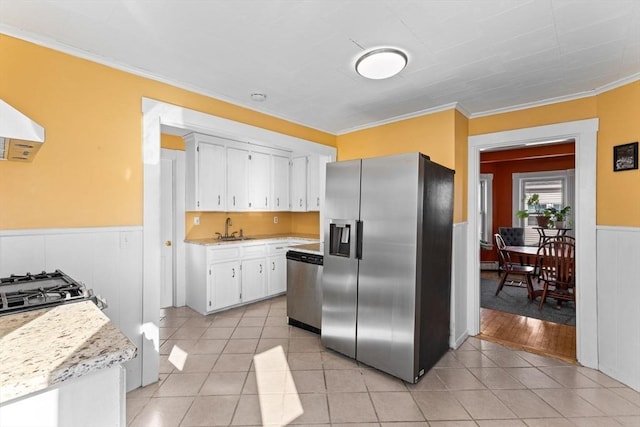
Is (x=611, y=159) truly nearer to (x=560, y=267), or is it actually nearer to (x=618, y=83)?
(x=618, y=83)

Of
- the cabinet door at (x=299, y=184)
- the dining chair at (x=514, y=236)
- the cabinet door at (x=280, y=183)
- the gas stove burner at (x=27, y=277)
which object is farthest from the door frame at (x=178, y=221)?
the dining chair at (x=514, y=236)

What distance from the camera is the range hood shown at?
1.25 meters

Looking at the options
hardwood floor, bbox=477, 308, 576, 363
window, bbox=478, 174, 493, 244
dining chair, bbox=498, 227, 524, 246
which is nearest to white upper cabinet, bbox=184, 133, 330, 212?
hardwood floor, bbox=477, 308, 576, 363

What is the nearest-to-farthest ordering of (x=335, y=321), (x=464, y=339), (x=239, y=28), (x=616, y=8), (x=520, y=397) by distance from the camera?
(x=616, y=8) → (x=239, y=28) → (x=520, y=397) → (x=335, y=321) → (x=464, y=339)

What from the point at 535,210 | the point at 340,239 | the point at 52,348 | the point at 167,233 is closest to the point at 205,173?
the point at 167,233

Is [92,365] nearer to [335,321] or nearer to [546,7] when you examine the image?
[335,321]

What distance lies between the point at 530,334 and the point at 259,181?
4127 mm

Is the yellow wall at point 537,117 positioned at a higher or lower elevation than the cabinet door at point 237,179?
higher

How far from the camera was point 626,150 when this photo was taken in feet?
8.11

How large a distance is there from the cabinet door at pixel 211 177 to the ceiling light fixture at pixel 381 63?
2.59 metres

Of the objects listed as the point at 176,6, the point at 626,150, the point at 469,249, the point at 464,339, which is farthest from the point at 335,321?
the point at 626,150

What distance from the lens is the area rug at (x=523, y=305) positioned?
3916mm

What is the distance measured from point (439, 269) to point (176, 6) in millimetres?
2713

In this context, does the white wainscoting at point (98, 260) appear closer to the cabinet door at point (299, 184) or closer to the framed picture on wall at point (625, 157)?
the cabinet door at point (299, 184)
